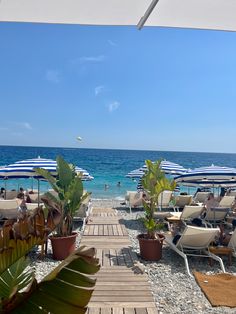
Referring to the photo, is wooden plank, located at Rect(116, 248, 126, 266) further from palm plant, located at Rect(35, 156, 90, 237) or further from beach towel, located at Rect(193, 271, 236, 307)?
beach towel, located at Rect(193, 271, 236, 307)

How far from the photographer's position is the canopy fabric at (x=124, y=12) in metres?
2.41

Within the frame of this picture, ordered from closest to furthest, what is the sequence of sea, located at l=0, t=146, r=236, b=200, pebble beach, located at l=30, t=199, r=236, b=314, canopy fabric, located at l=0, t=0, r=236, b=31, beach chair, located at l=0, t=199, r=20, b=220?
1. canopy fabric, located at l=0, t=0, r=236, b=31
2. pebble beach, located at l=30, t=199, r=236, b=314
3. beach chair, located at l=0, t=199, r=20, b=220
4. sea, located at l=0, t=146, r=236, b=200

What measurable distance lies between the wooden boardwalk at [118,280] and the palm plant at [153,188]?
0.68 meters

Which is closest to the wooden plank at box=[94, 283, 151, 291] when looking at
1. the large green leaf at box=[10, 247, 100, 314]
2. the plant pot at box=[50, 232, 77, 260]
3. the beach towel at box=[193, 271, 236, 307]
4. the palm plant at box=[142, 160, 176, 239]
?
the beach towel at box=[193, 271, 236, 307]

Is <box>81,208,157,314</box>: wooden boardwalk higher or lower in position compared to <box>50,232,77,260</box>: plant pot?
lower

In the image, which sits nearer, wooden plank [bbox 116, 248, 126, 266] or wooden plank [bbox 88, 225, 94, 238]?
wooden plank [bbox 116, 248, 126, 266]

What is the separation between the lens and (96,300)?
14.4ft

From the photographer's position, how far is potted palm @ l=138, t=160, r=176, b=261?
668 cm

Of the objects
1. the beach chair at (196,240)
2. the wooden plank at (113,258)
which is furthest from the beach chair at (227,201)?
the wooden plank at (113,258)

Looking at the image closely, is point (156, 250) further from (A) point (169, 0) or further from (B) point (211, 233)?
(A) point (169, 0)

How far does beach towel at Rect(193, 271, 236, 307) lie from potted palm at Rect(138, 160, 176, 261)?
0.96 m

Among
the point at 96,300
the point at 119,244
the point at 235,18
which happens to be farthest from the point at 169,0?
the point at 119,244

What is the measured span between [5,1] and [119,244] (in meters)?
6.25

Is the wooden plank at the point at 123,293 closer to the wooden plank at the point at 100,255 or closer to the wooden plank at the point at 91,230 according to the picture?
the wooden plank at the point at 100,255
